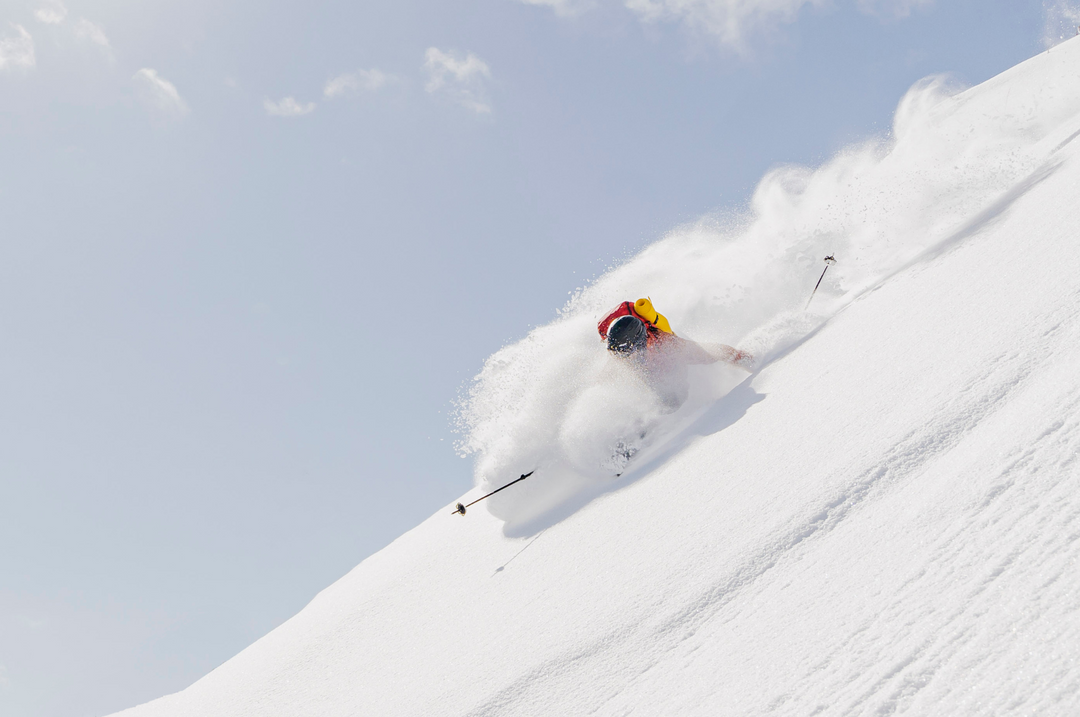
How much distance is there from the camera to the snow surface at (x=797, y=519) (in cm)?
231

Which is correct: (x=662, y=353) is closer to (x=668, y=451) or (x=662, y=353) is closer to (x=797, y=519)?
(x=668, y=451)

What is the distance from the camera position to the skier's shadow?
5570 mm

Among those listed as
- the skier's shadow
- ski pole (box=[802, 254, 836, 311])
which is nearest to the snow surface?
the skier's shadow

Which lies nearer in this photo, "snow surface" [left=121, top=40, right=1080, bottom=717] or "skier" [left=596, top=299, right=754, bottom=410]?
"snow surface" [left=121, top=40, right=1080, bottom=717]

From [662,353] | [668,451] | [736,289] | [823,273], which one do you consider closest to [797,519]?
[668,451]

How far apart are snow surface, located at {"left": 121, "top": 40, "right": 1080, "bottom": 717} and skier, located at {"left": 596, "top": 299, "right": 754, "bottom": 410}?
24 cm

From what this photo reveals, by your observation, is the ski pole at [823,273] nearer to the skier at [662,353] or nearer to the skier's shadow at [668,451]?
the skier at [662,353]

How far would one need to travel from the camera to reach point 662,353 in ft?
22.5

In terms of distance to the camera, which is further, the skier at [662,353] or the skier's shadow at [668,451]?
the skier at [662,353]

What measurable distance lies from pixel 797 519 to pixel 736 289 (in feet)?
19.8

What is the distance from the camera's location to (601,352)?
7969 millimetres

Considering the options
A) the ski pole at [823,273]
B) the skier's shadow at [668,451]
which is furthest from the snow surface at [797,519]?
the ski pole at [823,273]

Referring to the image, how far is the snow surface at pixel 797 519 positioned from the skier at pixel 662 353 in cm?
24

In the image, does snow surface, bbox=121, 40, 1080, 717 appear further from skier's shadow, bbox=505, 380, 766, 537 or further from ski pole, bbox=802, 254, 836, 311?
ski pole, bbox=802, 254, 836, 311
